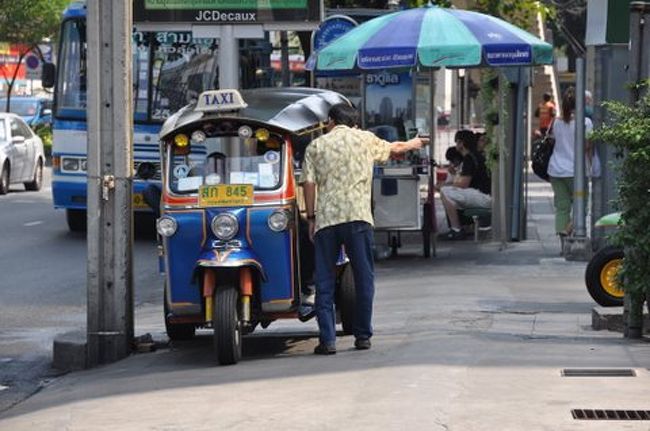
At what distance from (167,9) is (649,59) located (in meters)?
8.92

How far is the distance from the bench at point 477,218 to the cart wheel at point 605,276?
6.92 meters

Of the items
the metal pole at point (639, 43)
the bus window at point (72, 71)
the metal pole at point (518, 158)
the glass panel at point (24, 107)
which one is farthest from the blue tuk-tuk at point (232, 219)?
the glass panel at point (24, 107)

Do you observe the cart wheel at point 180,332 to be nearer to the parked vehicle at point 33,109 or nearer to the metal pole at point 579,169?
the metal pole at point 579,169

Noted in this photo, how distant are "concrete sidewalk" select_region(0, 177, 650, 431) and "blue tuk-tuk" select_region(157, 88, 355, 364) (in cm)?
43

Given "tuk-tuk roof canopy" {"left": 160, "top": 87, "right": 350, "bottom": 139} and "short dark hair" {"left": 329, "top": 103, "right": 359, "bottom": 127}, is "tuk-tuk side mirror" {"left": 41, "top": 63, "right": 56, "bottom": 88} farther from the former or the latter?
"short dark hair" {"left": 329, "top": 103, "right": 359, "bottom": 127}

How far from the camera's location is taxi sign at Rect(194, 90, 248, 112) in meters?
11.5

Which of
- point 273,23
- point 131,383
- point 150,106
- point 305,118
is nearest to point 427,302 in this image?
point 305,118

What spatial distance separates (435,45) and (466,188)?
4.28m

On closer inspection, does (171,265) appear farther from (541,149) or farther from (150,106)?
(150,106)

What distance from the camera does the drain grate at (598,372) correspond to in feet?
32.6

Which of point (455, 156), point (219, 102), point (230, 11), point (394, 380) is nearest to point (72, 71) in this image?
point (230, 11)

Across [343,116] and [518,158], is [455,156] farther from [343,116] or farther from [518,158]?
[343,116]

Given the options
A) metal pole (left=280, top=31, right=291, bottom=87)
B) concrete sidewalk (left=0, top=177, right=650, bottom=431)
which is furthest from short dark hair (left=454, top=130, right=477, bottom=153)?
concrete sidewalk (left=0, top=177, right=650, bottom=431)

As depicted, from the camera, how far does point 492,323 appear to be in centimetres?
1317
